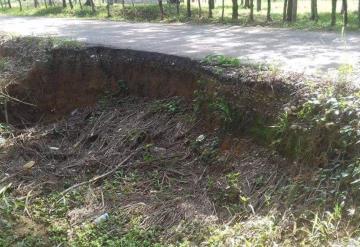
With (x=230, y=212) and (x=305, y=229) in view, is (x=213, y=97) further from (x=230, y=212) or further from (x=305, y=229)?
(x=305, y=229)

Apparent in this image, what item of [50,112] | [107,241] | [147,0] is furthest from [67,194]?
[147,0]

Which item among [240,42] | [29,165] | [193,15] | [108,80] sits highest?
[193,15]

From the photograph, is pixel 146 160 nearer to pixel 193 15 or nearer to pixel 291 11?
pixel 291 11

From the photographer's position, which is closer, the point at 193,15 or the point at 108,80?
the point at 108,80

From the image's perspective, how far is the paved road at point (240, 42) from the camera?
23.1 ft

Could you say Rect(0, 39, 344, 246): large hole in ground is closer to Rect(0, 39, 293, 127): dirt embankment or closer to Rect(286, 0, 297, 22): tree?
Rect(0, 39, 293, 127): dirt embankment

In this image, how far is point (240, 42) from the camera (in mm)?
9172

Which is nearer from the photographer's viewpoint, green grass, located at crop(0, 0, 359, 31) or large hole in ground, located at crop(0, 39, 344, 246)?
large hole in ground, located at crop(0, 39, 344, 246)

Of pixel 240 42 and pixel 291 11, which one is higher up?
pixel 291 11

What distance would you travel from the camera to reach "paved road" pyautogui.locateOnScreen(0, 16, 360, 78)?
7.05 meters

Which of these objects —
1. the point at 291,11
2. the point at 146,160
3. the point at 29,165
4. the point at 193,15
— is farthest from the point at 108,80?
the point at 193,15

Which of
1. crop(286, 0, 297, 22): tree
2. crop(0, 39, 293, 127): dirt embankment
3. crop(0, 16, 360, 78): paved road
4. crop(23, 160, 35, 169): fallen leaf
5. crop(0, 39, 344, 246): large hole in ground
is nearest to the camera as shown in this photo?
crop(0, 39, 344, 246): large hole in ground

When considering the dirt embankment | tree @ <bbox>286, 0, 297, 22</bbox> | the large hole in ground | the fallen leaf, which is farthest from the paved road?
the fallen leaf

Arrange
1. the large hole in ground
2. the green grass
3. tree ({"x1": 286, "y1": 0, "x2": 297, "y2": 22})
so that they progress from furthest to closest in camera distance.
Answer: tree ({"x1": 286, "y1": 0, "x2": 297, "y2": 22}) → the green grass → the large hole in ground
